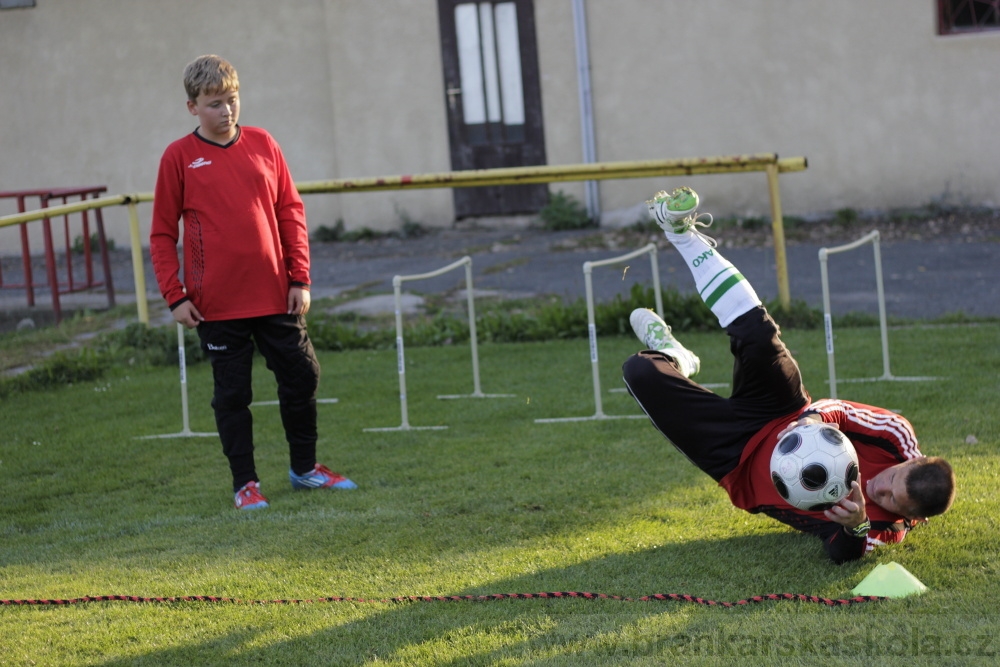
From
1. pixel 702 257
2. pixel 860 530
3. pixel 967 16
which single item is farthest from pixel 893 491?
pixel 967 16

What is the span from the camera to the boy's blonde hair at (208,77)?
4898mm

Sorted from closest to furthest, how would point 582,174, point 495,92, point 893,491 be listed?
point 893,491 → point 582,174 → point 495,92

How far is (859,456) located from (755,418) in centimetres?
40

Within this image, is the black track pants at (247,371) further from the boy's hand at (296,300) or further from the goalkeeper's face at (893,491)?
the goalkeeper's face at (893,491)

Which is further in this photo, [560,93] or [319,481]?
[560,93]

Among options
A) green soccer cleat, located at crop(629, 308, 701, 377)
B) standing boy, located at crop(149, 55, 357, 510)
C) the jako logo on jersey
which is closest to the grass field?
standing boy, located at crop(149, 55, 357, 510)

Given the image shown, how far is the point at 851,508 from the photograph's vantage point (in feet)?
12.4

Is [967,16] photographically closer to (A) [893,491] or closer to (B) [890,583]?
(A) [893,491]

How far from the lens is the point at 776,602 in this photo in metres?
3.71

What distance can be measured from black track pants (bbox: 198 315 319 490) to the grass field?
0.99 feet

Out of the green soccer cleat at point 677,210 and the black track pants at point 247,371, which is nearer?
the green soccer cleat at point 677,210

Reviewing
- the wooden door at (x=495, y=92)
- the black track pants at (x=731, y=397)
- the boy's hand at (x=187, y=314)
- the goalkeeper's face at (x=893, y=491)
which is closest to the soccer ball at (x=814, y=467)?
the goalkeeper's face at (x=893, y=491)

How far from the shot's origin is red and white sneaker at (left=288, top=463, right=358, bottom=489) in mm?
5391

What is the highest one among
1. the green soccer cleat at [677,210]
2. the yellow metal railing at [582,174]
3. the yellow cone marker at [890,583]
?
the yellow metal railing at [582,174]
